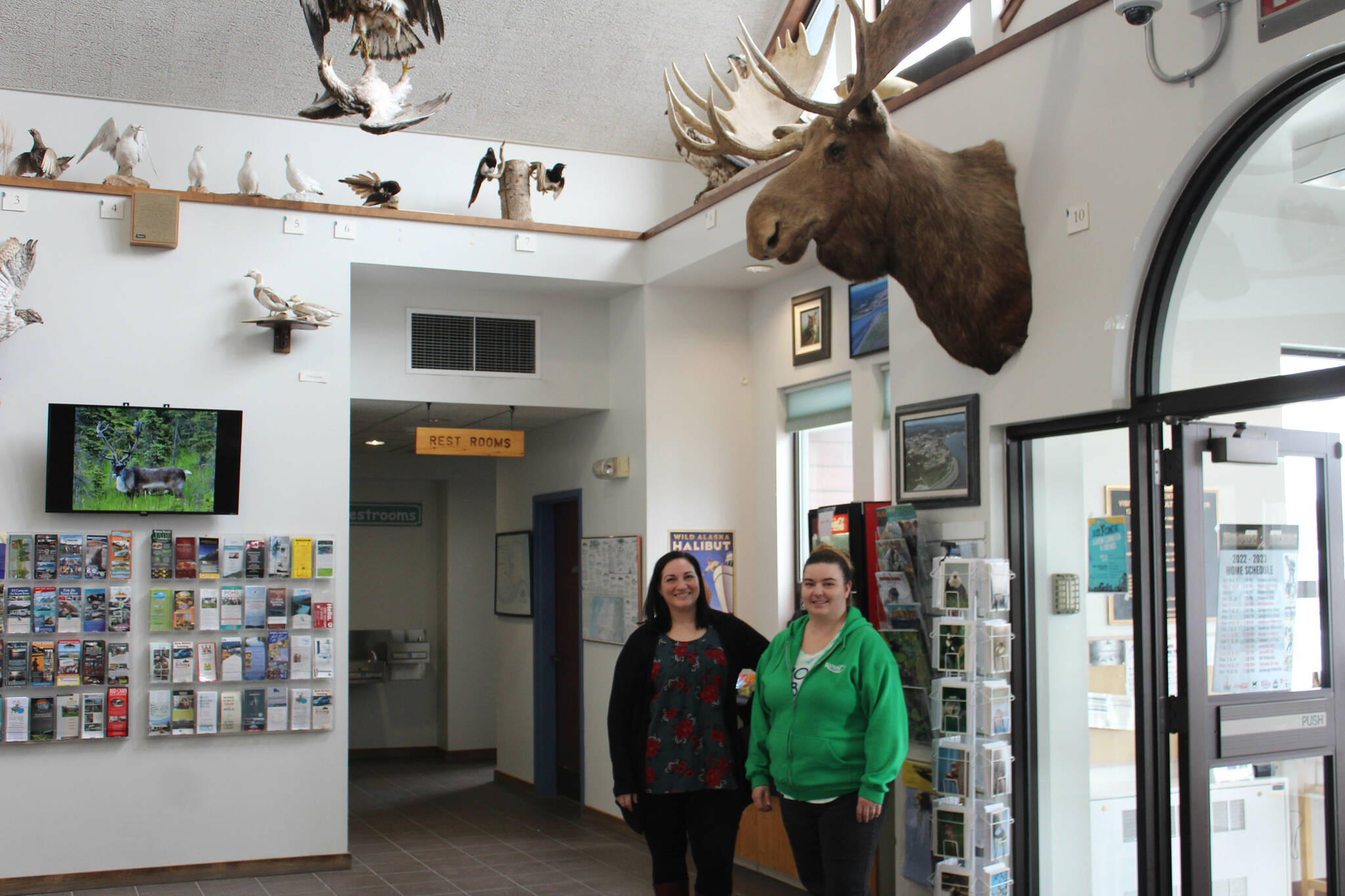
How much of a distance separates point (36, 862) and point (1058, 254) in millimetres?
5463

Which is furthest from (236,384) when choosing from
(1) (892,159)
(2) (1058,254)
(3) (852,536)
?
(2) (1058,254)

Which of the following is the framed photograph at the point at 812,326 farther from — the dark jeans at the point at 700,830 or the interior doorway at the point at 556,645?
the dark jeans at the point at 700,830

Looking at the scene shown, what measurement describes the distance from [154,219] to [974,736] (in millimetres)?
4851

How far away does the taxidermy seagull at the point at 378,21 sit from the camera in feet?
18.9

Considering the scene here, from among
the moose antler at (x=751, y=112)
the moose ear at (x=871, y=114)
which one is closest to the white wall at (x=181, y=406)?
the moose antler at (x=751, y=112)

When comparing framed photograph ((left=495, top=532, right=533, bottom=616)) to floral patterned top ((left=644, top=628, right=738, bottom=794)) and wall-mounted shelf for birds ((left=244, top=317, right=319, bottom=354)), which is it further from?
floral patterned top ((left=644, top=628, right=738, bottom=794))

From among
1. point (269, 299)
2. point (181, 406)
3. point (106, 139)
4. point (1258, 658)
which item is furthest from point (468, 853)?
point (1258, 658)

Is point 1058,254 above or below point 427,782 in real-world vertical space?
above

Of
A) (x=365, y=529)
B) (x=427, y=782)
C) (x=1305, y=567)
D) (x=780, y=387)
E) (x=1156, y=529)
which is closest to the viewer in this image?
(x=1305, y=567)

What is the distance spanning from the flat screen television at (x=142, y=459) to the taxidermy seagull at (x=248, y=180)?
1285 millimetres

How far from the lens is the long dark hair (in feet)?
13.7

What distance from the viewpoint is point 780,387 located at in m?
7.25

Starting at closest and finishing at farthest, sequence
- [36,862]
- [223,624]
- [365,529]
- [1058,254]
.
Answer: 1. [1058,254]
2. [36,862]
3. [223,624]
4. [365,529]

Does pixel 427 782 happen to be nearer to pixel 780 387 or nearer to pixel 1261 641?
pixel 780 387
